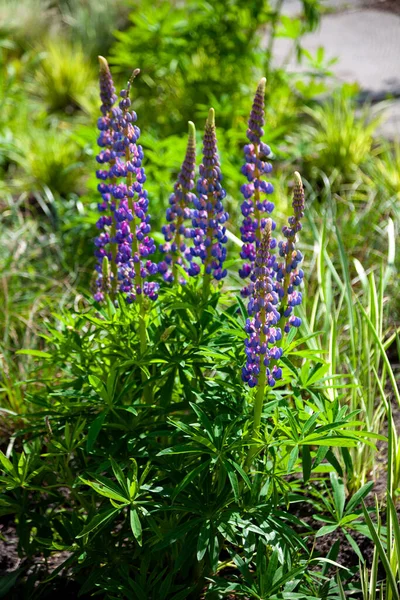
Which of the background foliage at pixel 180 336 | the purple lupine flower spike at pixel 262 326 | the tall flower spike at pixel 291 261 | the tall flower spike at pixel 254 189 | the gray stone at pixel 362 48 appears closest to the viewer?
the purple lupine flower spike at pixel 262 326

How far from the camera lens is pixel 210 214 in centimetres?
255

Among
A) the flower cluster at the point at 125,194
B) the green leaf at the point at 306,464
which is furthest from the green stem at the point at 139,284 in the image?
the green leaf at the point at 306,464

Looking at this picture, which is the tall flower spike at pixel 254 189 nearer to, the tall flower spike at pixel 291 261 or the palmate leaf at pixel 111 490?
the tall flower spike at pixel 291 261

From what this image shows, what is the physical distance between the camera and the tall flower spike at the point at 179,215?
2576 millimetres

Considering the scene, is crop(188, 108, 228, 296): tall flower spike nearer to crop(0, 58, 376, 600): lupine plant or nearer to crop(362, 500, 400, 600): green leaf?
crop(0, 58, 376, 600): lupine plant

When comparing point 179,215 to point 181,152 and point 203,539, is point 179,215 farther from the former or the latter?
point 181,152

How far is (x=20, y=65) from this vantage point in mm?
8688

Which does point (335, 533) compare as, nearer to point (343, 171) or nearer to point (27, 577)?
point (27, 577)

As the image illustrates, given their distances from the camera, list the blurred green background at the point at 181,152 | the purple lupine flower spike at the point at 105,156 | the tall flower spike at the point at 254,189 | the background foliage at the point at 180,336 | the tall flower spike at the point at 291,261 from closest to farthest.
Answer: the tall flower spike at the point at 291,261, the background foliage at the point at 180,336, the tall flower spike at the point at 254,189, the purple lupine flower spike at the point at 105,156, the blurred green background at the point at 181,152

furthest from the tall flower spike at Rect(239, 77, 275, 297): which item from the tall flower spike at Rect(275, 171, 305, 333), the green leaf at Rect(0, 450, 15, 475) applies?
the green leaf at Rect(0, 450, 15, 475)

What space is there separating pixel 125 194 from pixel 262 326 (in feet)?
2.20

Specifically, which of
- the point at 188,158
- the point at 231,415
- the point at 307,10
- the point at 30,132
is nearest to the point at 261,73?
the point at 307,10

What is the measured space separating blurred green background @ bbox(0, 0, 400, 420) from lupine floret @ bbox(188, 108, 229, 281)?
1024 millimetres

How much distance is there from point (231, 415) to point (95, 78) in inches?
272
